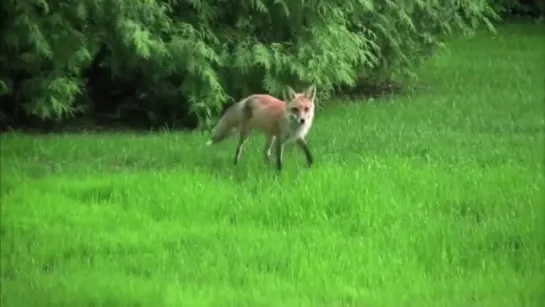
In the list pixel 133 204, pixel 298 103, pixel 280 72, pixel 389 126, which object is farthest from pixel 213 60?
pixel 133 204

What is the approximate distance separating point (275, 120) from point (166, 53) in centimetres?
171

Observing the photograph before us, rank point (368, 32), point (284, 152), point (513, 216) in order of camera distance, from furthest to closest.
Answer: point (368, 32) → point (284, 152) → point (513, 216)

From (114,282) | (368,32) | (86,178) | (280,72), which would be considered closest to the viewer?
(114,282)

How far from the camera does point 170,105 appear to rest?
7844mm

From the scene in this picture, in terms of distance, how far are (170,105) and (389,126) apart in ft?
5.99

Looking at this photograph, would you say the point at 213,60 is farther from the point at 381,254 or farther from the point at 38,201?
the point at 381,254

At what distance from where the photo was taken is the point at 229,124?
627 cm

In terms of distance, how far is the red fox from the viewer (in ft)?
18.7

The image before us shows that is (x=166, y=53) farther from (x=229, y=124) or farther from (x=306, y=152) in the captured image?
(x=306, y=152)

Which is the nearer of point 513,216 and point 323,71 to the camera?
point 513,216

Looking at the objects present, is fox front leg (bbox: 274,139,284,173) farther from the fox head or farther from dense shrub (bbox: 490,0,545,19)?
dense shrub (bbox: 490,0,545,19)

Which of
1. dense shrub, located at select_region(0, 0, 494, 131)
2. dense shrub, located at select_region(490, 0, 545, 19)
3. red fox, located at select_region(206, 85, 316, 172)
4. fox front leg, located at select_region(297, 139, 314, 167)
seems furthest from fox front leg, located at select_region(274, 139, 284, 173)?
dense shrub, located at select_region(490, 0, 545, 19)

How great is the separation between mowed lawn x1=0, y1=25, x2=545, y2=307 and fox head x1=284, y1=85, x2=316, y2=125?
1.01ft

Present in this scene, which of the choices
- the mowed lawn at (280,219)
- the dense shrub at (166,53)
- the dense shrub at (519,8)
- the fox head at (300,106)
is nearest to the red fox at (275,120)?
the fox head at (300,106)
